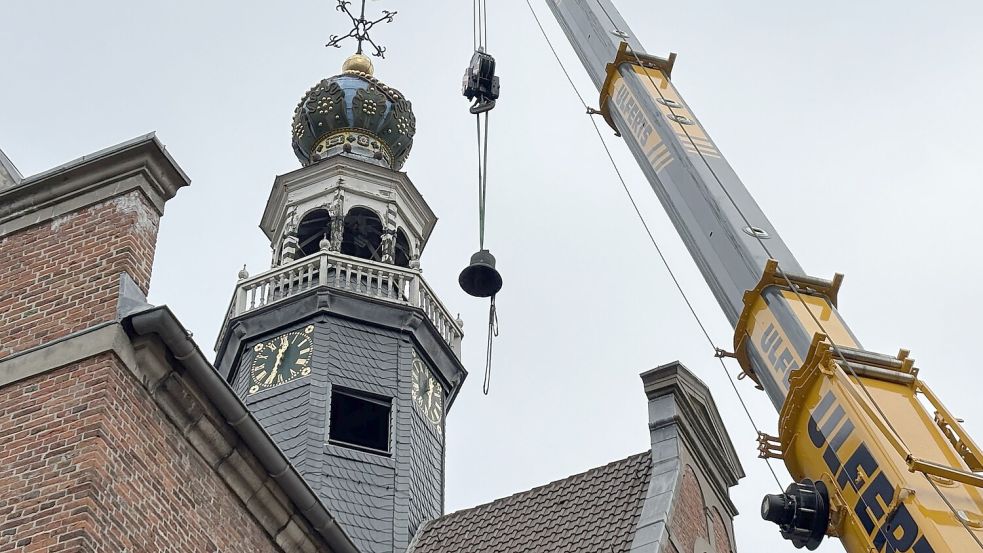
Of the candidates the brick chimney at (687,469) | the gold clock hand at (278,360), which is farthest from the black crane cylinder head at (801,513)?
the gold clock hand at (278,360)

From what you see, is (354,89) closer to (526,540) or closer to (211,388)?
(526,540)

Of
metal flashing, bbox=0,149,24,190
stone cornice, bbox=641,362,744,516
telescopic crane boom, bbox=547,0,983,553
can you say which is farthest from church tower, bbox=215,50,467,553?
telescopic crane boom, bbox=547,0,983,553

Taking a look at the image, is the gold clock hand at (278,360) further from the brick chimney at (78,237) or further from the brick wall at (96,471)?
the brick wall at (96,471)

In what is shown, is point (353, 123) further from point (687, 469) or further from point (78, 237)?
point (78, 237)

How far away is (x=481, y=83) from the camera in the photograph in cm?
2038

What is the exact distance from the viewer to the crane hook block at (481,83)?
20344 mm

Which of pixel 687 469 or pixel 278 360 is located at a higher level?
pixel 278 360

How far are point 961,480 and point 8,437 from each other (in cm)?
633

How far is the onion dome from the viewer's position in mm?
32719

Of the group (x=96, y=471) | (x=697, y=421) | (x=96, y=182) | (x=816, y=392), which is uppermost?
(x=697, y=421)

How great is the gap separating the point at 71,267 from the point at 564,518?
802cm

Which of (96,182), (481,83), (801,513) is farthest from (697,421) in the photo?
(96,182)

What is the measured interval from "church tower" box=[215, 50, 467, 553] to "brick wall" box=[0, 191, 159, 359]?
10.9 m

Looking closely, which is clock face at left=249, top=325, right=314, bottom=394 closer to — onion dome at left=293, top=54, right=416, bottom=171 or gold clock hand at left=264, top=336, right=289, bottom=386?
gold clock hand at left=264, top=336, right=289, bottom=386
